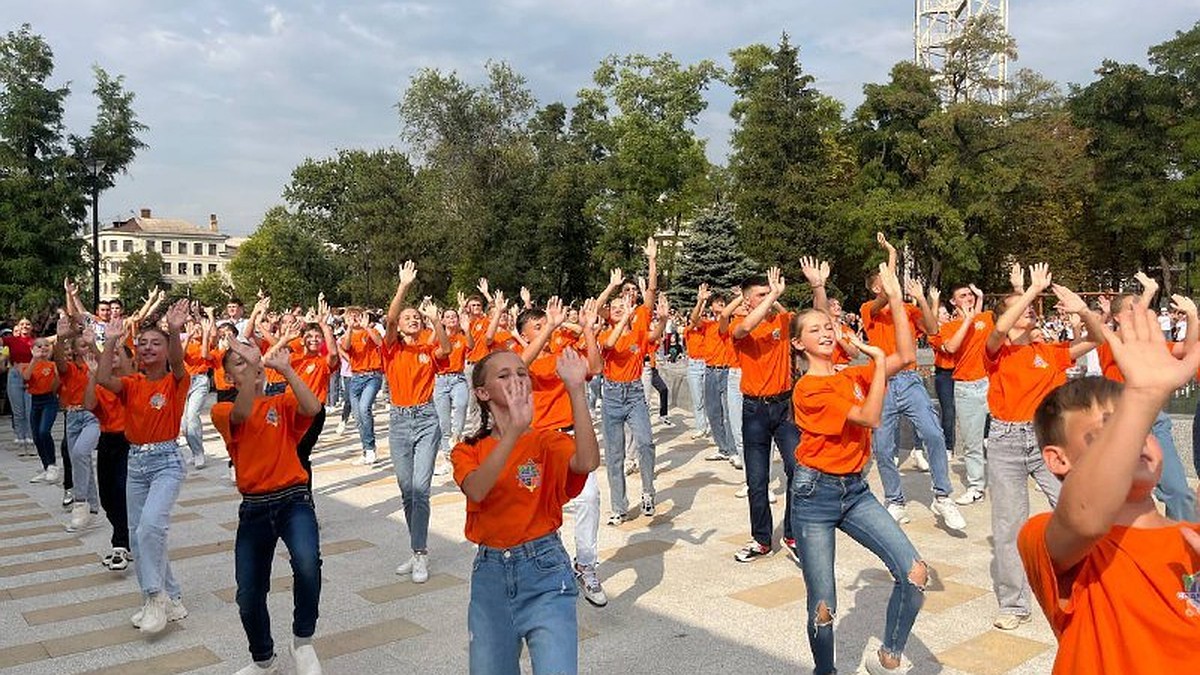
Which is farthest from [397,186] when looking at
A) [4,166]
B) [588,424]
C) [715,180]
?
[588,424]

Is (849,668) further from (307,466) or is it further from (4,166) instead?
(4,166)

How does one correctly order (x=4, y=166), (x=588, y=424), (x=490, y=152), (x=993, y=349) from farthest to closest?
(x=490, y=152), (x=4, y=166), (x=993, y=349), (x=588, y=424)

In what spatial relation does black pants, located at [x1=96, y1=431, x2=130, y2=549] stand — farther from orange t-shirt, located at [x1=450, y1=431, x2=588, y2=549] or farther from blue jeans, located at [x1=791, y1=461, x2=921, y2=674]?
blue jeans, located at [x1=791, y1=461, x2=921, y2=674]

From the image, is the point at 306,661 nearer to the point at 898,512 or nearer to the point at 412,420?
the point at 412,420

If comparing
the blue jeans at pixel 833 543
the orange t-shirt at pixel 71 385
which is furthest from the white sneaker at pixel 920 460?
the orange t-shirt at pixel 71 385

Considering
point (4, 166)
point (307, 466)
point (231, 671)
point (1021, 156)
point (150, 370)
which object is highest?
point (1021, 156)

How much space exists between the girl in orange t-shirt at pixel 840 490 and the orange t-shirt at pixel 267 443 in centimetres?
259

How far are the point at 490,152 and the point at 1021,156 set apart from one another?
83.9ft

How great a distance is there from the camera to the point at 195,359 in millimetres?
12078

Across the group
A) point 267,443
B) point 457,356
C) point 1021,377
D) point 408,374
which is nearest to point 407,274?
point 408,374

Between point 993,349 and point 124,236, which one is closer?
point 993,349

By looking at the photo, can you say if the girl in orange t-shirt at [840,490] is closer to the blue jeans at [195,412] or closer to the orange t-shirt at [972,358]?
the orange t-shirt at [972,358]

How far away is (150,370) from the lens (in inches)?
239

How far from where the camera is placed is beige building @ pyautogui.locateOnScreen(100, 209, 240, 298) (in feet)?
433
